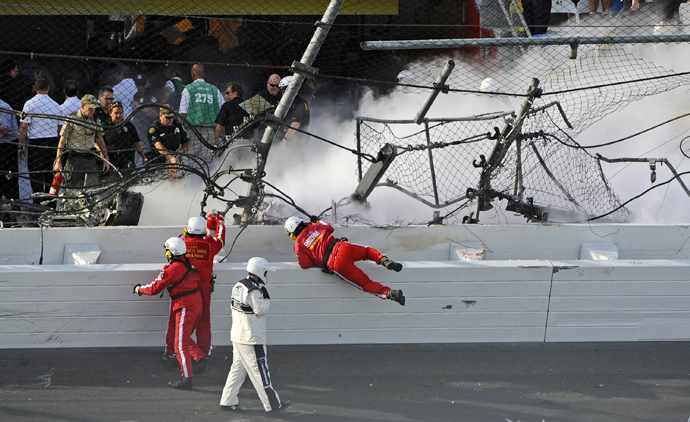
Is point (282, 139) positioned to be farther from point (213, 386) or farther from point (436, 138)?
point (213, 386)

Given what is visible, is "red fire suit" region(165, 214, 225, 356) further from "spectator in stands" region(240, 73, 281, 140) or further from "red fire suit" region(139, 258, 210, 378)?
"spectator in stands" region(240, 73, 281, 140)

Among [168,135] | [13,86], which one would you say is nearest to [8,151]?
[13,86]

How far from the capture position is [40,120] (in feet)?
29.8

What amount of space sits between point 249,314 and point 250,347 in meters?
0.26

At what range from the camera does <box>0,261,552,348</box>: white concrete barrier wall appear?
6480 millimetres

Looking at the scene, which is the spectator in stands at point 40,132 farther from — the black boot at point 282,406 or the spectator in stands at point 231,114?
the black boot at point 282,406

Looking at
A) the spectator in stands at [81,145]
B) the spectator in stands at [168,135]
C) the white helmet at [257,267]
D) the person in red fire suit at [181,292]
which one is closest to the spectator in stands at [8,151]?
the spectator in stands at [81,145]

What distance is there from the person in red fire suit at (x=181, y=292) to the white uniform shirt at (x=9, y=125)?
4.10m

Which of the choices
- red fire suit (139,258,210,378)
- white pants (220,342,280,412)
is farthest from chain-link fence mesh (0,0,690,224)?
white pants (220,342,280,412)

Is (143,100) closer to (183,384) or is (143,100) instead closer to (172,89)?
(172,89)

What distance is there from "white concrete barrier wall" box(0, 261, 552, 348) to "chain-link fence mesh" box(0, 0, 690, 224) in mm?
3308

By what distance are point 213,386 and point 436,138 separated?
497 cm

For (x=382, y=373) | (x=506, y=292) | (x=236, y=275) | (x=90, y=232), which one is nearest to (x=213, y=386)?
(x=236, y=275)

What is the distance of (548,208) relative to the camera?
28.0 ft
